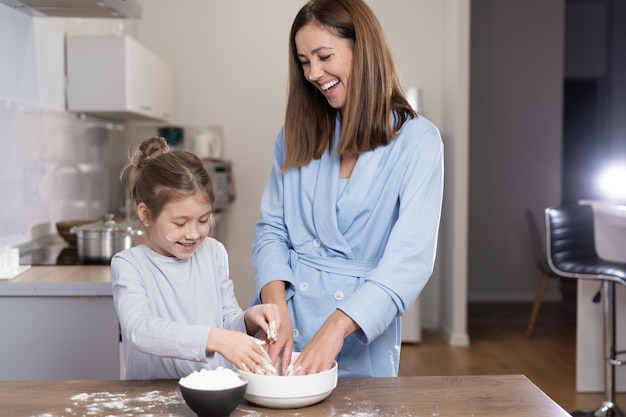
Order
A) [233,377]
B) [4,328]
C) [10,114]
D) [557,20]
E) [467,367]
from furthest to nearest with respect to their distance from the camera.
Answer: [557,20], [467,367], [10,114], [4,328], [233,377]

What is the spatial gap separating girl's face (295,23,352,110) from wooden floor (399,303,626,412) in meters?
2.54

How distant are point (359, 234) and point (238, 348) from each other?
0.41 m

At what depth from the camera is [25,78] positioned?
3.12 meters

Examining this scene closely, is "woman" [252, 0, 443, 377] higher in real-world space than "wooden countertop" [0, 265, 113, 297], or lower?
higher

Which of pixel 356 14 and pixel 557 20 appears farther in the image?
pixel 557 20

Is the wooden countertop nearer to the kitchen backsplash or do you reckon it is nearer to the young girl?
the kitchen backsplash

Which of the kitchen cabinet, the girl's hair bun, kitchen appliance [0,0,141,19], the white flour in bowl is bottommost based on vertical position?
the white flour in bowl

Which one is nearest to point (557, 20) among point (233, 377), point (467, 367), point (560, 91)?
point (560, 91)

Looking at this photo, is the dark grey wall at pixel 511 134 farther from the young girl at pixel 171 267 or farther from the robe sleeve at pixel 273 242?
the young girl at pixel 171 267

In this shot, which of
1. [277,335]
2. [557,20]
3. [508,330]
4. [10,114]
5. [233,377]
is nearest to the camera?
[233,377]

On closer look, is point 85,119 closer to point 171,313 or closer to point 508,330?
point 171,313

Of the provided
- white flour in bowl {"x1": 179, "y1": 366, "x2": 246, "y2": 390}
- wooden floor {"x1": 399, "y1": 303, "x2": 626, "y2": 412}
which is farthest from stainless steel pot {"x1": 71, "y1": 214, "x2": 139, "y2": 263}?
wooden floor {"x1": 399, "y1": 303, "x2": 626, "y2": 412}

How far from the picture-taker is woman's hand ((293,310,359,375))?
4.58ft

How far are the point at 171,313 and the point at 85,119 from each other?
8.39ft
